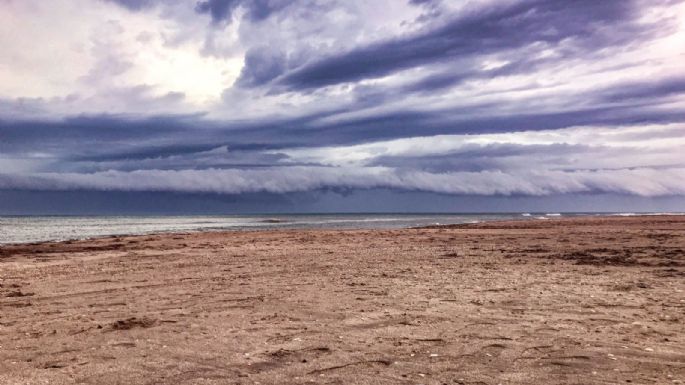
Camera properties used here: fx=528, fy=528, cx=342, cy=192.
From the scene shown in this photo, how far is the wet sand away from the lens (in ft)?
22.9

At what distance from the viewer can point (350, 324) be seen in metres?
9.55

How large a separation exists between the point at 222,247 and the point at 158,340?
19975 mm

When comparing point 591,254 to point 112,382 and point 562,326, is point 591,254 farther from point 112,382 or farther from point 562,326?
point 112,382

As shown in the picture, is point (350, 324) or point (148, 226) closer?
point (350, 324)

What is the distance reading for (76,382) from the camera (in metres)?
6.67

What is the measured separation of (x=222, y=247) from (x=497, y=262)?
49.7ft

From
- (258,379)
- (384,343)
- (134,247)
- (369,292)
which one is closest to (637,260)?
(369,292)

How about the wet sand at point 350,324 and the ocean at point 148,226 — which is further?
the ocean at point 148,226

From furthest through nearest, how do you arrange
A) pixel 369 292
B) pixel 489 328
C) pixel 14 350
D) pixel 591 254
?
pixel 591 254 → pixel 369 292 → pixel 489 328 → pixel 14 350

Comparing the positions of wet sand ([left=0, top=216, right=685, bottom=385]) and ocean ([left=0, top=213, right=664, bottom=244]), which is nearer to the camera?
wet sand ([left=0, top=216, right=685, bottom=385])

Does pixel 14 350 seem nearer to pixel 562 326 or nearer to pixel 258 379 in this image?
pixel 258 379

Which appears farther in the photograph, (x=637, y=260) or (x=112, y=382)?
(x=637, y=260)

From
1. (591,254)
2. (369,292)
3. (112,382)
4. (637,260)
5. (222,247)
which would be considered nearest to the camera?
(112,382)

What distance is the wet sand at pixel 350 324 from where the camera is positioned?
699 centimetres
